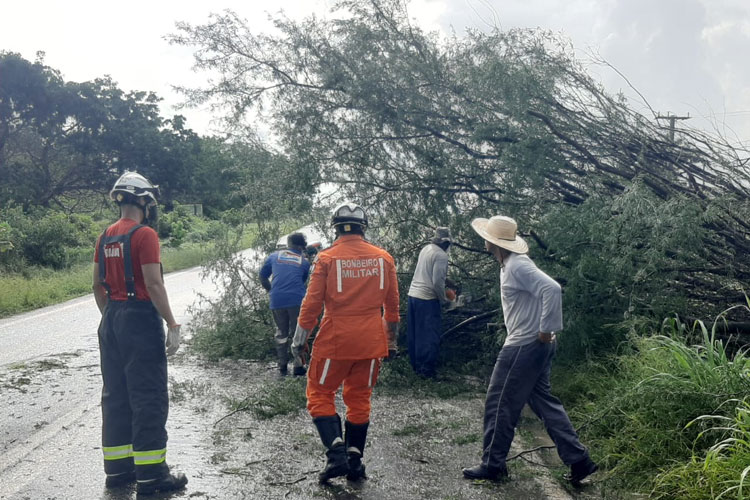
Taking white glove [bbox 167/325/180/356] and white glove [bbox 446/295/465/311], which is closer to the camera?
white glove [bbox 167/325/180/356]

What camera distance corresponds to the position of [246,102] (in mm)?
9805

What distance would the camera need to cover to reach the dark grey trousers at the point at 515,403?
5.05 meters

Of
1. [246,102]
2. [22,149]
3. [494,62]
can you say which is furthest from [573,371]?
[22,149]

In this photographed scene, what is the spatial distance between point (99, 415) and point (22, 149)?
3692 cm

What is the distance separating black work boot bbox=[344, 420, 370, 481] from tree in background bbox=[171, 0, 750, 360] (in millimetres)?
2836

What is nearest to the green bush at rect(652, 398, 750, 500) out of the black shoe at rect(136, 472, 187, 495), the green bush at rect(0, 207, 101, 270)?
the black shoe at rect(136, 472, 187, 495)

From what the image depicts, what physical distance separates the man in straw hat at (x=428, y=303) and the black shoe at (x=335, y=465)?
11.6ft

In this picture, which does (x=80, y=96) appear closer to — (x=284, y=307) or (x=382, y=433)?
(x=284, y=307)

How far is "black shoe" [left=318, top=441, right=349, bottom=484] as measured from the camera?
4.92 meters

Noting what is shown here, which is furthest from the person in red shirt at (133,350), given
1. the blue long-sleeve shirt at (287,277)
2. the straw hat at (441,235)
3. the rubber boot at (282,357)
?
the straw hat at (441,235)

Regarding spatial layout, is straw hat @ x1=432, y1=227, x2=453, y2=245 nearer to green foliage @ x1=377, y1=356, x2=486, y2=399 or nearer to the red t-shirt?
green foliage @ x1=377, y1=356, x2=486, y2=399

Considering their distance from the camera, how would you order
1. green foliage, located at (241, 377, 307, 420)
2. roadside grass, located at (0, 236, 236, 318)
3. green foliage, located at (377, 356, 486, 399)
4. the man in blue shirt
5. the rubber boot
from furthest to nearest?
roadside grass, located at (0, 236, 236, 318), the man in blue shirt, the rubber boot, green foliage, located at (377, 356, 486, 399), green foliage, located at (241, 377, 307, 420)

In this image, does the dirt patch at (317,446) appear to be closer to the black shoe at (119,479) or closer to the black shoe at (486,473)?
the black shoe at (486,473)

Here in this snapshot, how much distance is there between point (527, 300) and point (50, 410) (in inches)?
180
